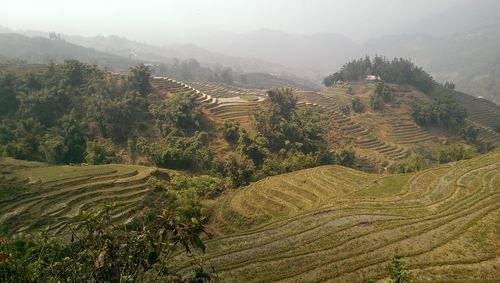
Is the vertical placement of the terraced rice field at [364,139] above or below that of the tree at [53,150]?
above

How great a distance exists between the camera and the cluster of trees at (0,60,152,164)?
3678 cm

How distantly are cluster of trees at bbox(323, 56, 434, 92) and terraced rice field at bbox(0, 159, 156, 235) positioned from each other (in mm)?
68182

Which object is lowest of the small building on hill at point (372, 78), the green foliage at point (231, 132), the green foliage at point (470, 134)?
the green foliage at point (231, 132)

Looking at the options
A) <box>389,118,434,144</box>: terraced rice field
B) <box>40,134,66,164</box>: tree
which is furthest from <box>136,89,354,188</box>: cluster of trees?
<box>389,118,434,144</box>: terraced rice field

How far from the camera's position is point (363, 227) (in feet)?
60.6

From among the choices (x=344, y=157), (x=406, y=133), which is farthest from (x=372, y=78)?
(x=344, y=157)

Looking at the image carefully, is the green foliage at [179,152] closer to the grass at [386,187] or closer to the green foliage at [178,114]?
the green foliage at [178,114]

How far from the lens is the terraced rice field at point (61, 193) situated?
19312mm

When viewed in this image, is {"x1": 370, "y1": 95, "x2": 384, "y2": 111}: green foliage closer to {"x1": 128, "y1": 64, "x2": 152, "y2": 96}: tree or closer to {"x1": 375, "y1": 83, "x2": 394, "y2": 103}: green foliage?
{"x1": 375, "y1": 83, "x2": 394, "y2": 103}: green foliage

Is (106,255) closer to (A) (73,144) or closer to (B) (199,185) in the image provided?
(B) (199,185)

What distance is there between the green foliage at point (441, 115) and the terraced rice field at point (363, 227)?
127ft

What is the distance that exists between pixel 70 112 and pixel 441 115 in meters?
54.5

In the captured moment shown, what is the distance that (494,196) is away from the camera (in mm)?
19766

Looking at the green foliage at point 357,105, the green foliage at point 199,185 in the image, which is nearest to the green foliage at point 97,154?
the green foliage at point 199,185
